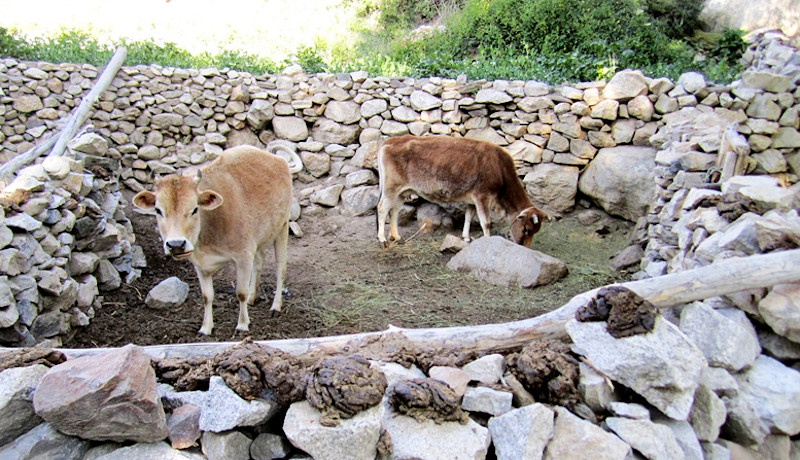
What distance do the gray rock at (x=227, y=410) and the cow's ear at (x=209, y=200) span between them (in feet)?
7.44

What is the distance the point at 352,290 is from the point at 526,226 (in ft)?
9.36

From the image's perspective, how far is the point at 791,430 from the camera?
380 centimetres

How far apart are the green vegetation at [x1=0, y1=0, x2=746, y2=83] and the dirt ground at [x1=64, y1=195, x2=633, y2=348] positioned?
297 centimetres

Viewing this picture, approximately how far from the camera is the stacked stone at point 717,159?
5.08 metres

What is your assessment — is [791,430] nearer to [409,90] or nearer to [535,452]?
[535,452]

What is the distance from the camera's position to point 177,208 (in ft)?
15.8

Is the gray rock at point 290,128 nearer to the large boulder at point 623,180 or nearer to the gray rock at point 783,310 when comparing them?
the large boulder at point 623,180

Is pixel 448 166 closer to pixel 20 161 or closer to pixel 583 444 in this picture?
pixel 20 161

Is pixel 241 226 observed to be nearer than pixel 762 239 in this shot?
No

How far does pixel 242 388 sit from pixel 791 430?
131 inches

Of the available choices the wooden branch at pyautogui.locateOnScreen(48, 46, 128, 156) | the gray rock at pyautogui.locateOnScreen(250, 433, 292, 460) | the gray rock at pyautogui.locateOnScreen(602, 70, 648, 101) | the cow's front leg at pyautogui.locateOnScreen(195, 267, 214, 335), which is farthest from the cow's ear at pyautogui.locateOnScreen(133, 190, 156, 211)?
the gray rock at pyautogui.locateOnScreen(602, 70, 648, 101)

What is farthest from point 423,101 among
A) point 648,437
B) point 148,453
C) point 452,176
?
point 148,453

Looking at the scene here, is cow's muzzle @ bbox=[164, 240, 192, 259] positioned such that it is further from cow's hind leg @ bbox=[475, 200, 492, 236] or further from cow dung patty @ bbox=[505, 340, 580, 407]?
cow's hind leg @ bbox=[475, 200, 492, 236]

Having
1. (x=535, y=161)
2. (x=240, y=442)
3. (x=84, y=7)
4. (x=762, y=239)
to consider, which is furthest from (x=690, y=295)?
(x=84, y=7)
